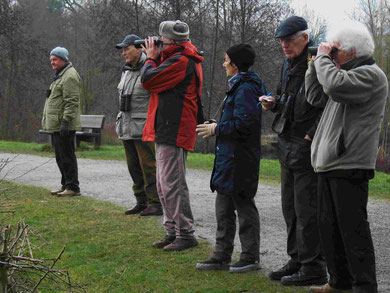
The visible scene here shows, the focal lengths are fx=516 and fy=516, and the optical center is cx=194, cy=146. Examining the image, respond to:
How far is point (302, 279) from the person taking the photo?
3.90 m

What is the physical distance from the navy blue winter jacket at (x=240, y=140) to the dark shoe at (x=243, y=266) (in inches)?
21.7

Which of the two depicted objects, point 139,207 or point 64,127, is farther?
point 64,127

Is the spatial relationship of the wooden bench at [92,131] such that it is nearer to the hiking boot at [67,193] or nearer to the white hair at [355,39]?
the hiking boot at [67,193]

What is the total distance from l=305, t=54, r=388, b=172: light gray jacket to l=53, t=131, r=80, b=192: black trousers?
205 inches

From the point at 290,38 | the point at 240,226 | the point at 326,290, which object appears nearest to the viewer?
the point at 326,290

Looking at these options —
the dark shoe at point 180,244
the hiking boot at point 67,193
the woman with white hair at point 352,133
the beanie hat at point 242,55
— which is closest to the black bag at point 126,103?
the hiking boot at point 67,193

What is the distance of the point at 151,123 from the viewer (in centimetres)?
513

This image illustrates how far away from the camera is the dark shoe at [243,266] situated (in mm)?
4203

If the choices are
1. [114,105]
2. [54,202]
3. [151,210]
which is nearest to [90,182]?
[54,202]

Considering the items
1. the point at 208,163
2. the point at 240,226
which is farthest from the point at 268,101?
the point at 208,163

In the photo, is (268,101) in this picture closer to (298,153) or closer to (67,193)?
(298,153)

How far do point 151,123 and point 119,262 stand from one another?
A: 1.39m

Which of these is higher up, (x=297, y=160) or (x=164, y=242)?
(x=297, y=160)

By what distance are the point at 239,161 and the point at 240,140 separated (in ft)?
0.58
